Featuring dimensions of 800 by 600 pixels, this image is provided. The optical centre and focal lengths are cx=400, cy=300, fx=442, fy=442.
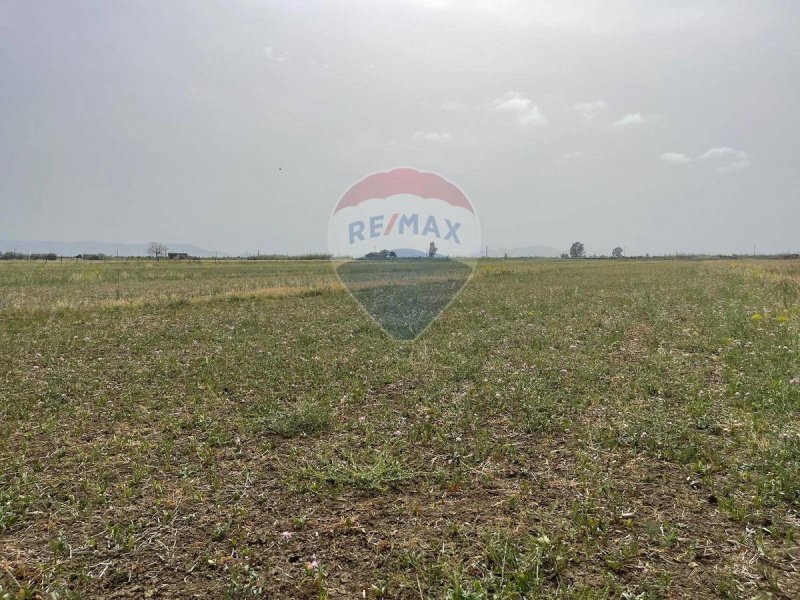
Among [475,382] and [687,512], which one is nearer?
[687,512]

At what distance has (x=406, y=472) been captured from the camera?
446cm

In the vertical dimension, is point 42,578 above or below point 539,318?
below

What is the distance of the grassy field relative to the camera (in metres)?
3.08

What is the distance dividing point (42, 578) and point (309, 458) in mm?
2359

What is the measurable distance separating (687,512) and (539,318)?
34.9 feet

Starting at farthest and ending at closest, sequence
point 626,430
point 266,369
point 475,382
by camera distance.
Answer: point 266,369 < point 475,382 < point 626,430

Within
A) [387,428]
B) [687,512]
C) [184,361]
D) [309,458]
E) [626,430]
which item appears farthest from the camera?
[184,361]

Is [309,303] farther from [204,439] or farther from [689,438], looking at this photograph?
[689,438]

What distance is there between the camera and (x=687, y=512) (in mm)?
3686

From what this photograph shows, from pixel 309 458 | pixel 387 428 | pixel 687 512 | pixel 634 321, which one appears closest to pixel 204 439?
pixel 309 458

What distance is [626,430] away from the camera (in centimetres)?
525

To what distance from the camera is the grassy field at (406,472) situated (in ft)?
10.1

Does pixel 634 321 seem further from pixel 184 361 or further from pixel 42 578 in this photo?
pixel 42 578

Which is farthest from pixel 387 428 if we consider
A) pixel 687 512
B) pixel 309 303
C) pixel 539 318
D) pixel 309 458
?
pixel 309 303
